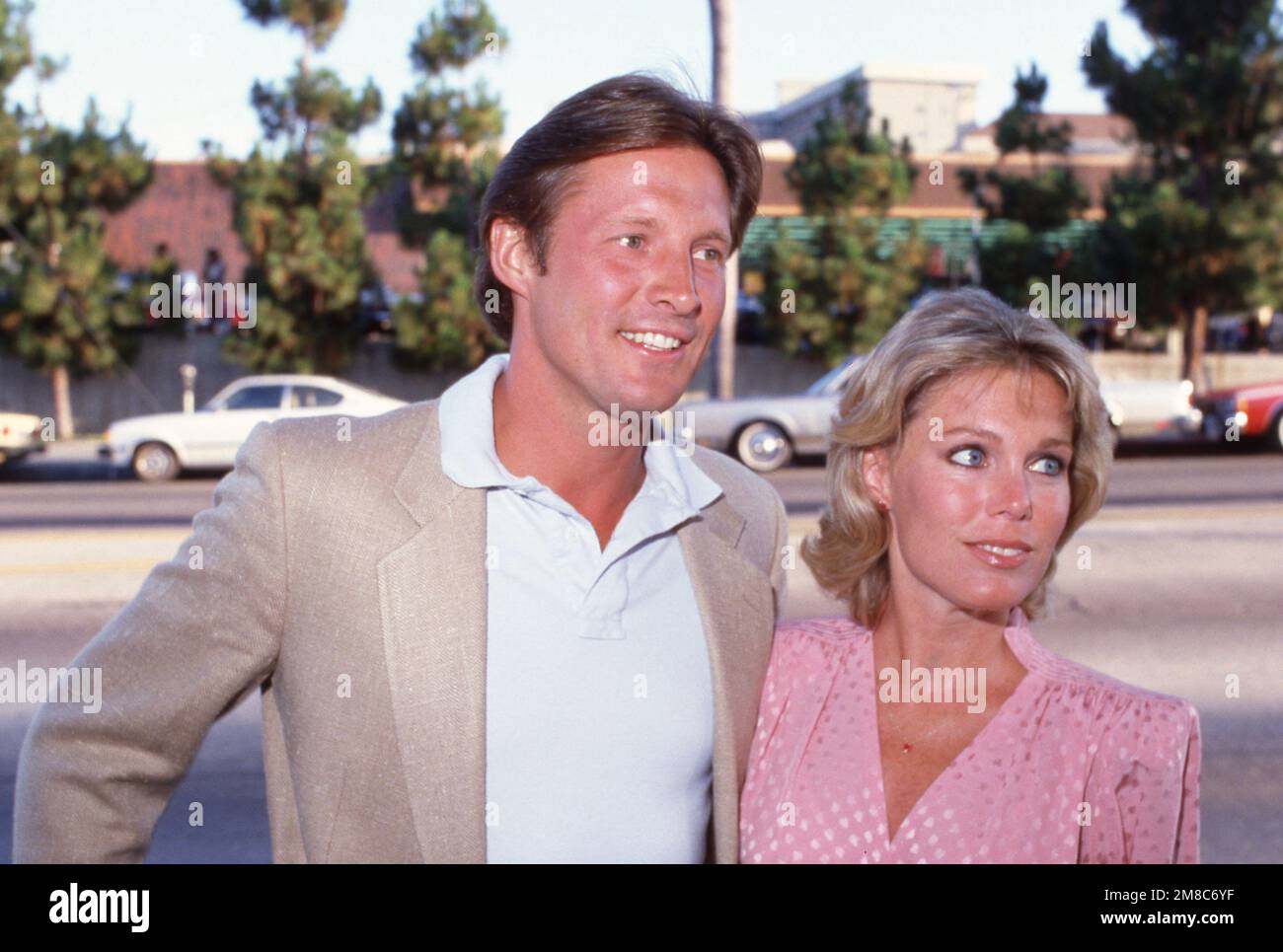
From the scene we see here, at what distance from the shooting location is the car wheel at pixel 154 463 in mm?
17984

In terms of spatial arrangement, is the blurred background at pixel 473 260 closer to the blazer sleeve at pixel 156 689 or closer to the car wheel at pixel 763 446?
the car wheel at pixel 763 446

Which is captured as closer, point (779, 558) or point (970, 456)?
point (970, 456)

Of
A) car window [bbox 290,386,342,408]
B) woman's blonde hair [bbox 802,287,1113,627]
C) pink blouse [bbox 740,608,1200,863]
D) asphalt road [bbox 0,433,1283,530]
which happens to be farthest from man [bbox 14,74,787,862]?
car window [bbox 290,386,342,408]

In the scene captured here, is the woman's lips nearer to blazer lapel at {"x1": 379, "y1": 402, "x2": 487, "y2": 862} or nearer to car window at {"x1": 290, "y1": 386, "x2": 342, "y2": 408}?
blazer lapel at {"x1": 379, "y1": 402, "x2": 487, "y2": 862}

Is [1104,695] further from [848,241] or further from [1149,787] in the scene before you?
[848,241]

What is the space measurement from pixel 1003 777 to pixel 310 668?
1254mm

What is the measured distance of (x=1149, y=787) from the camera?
7.54 ft

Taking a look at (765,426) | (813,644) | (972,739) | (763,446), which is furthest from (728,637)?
(765,426)

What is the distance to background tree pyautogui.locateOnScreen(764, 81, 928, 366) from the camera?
2281 cm

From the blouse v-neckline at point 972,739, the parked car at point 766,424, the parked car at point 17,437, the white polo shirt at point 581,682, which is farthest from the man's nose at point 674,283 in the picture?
the parked car at point 17,437

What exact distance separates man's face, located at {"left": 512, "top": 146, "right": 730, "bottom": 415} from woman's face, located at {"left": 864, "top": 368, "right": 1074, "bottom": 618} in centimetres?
54

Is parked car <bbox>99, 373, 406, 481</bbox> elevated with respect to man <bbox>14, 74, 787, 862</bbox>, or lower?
lower
